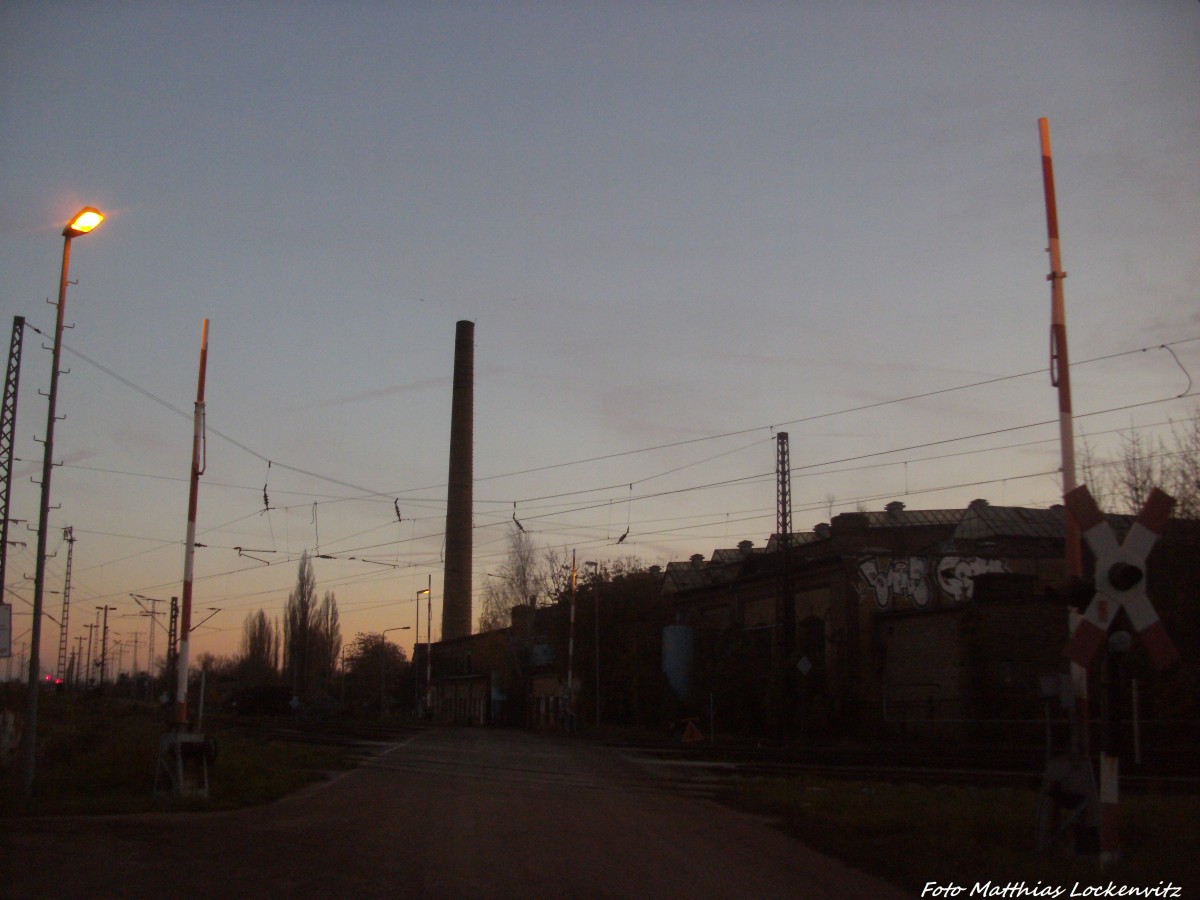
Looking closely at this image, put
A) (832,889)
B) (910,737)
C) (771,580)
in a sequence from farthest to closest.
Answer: (771,580) → (910,737) → (832,889)

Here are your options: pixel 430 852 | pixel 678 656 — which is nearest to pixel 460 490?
pixel 678 656

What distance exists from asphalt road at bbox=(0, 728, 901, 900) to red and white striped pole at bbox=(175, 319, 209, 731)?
2610 mm

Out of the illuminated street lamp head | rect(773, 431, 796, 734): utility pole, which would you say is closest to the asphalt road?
the illuminated street lamp head

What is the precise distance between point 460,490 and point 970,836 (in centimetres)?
5898

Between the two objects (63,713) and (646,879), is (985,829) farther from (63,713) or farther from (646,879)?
(63,713)

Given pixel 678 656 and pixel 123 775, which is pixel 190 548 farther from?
pixel 678 656

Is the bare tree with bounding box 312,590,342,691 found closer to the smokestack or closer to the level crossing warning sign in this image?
the smokestack

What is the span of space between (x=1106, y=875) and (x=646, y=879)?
13.0 ft

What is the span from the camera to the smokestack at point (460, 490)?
6912 centimetres

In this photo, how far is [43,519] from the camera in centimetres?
1872

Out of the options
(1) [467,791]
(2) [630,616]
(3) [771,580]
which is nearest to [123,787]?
(1) [467,791]

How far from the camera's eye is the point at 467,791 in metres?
17.6

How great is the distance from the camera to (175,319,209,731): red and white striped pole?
1714cm

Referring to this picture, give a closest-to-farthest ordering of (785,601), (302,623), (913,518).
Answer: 1. (785,601)
2. (913,518)
3. (302,623)
